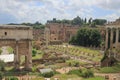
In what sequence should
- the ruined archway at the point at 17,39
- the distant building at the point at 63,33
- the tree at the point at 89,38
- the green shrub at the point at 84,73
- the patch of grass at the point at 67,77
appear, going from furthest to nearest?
the distant building at the point at 63,33
the tree at the point at 89,38
the ruined archway at the point at 17,39
the green shrub at the point at 84,73
the patch of grass at the point at 67,77

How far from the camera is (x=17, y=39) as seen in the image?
1490 inches

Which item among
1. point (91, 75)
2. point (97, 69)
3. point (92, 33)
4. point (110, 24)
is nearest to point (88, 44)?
point (92, 33)

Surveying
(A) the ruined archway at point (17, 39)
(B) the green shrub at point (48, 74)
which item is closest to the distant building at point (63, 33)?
(A) the ruined archway at point (17, 39)

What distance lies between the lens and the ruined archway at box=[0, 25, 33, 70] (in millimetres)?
37188

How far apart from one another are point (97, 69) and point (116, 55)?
6.39 m

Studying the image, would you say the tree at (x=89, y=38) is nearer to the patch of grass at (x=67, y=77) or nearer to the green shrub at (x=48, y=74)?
the patch of grass at (x=67, y=77)

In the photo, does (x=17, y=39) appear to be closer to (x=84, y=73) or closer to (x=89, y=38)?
(x=84, y=73)

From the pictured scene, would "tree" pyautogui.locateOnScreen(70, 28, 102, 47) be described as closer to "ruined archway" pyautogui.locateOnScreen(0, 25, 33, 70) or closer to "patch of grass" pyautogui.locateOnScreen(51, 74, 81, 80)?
"ruined archway" pyautogui.locateOnScreen(0, 25, 33, 70)

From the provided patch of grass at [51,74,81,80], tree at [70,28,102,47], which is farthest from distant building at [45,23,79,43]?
patch of grass at [51,74,81,80]

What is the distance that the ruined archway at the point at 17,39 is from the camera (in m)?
37.2

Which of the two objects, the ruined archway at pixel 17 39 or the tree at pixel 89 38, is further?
the tree at pixel 89 38

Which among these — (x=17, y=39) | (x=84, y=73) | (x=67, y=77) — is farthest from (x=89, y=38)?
(x=67, y=77)

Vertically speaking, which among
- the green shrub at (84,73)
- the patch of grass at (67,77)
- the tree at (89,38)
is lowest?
the patch of grass at (67,77)

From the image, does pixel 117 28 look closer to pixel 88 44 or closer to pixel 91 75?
pixel 91 75
